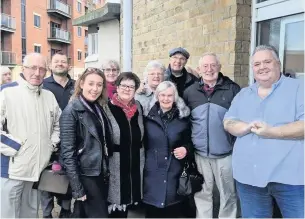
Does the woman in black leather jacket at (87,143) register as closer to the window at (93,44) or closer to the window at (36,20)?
the window at (93,44)

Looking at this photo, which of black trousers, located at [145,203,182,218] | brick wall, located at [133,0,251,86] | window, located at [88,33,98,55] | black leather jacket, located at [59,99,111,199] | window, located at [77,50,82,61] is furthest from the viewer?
window, located at [77,50,82,61]

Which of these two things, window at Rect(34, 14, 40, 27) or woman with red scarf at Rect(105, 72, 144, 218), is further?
window at Rect(34, 14, 40, 27)

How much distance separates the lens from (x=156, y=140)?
9.84ft

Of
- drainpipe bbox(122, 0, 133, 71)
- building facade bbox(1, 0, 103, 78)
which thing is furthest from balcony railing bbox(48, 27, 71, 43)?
drainpipe bbox(122, 0, 133, 71)

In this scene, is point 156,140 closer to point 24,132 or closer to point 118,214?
point 118,214

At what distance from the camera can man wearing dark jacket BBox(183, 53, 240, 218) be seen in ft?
9.84

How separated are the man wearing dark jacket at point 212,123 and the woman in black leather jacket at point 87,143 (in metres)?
0.86

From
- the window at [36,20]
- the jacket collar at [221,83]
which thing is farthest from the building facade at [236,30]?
the window at [36,20]

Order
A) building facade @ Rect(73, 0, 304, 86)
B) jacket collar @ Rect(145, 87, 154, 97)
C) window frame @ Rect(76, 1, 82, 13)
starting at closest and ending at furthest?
jacket collar @ Rect(145, 87, 154, 97)
building facade @ Rect(73, 0, 304, 86)
window frame @ Rect(76, 1, 82, 13)

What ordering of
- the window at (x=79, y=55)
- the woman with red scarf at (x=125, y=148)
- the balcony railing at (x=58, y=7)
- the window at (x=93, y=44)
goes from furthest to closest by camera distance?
1. the window at (x=79, y=55)
2. the balcony railing at (x=58, y=7)
3. the window at (x=93, y=44)
4. the woman with red scarf at (x=125, y=148)

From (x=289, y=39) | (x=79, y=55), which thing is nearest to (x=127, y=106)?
(x=289, y=39)

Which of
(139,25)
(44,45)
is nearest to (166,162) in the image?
(139,25)

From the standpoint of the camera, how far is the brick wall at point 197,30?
4191mm

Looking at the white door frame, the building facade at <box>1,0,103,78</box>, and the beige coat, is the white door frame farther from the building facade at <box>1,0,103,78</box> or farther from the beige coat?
the building facade at <box>1,0,103,78</box>
